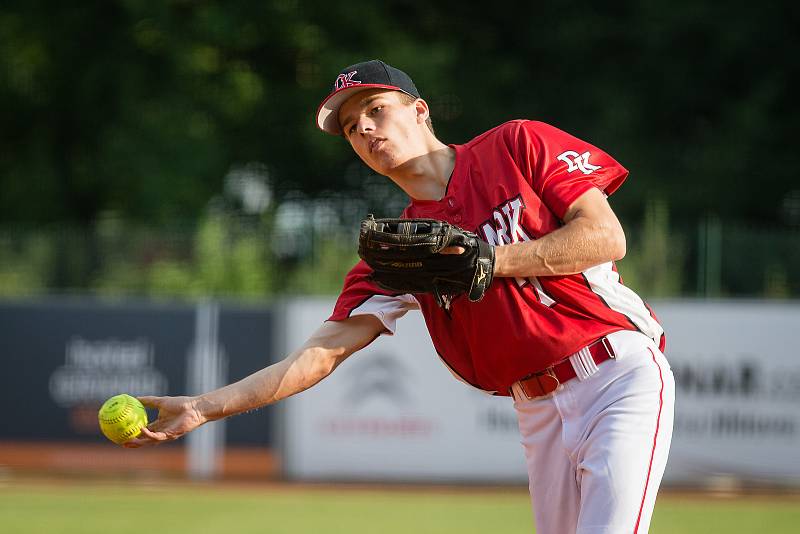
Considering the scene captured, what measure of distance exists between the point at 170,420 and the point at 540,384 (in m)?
1.32

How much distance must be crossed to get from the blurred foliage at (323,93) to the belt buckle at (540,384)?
19499 mm

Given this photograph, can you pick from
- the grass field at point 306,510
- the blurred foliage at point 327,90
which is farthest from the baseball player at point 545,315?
the blurred foliage at point 327,90

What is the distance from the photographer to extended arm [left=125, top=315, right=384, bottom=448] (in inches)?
158

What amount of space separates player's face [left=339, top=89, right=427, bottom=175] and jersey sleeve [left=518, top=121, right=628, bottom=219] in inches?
16.2

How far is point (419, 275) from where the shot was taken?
3645 mm

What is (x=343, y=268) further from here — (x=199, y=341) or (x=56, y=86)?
(x=56, y=86)

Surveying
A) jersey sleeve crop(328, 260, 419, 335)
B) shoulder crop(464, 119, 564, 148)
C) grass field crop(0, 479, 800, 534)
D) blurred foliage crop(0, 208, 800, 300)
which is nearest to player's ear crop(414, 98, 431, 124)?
shoulder crop(464, 119, 564, 148)

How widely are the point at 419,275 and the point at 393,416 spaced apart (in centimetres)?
793

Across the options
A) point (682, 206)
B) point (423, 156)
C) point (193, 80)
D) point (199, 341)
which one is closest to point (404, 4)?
point (193, 80)

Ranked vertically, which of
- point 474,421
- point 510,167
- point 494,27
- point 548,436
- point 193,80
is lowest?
point 474,421

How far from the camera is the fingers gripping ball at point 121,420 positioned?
13.0ft

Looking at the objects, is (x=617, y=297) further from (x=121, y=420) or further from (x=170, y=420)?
(x=121, y=420)

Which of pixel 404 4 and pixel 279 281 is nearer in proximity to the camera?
pixel 279 281

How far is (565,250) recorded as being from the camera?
139 inches
